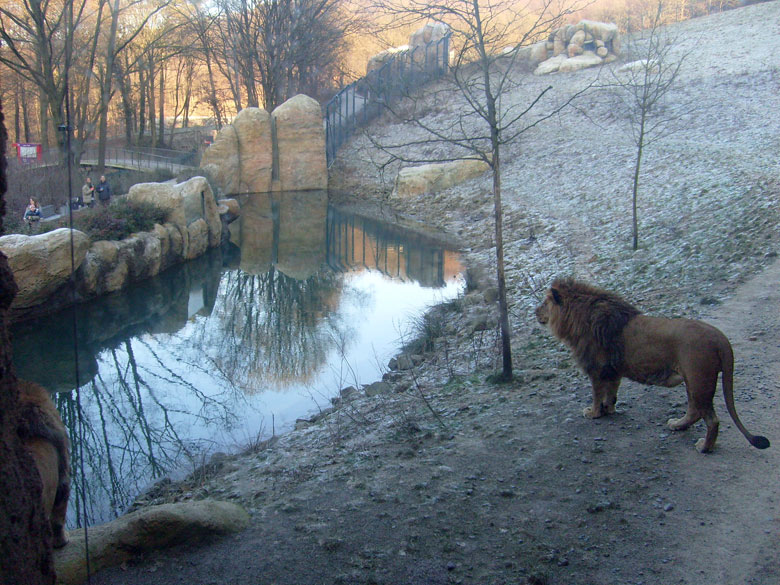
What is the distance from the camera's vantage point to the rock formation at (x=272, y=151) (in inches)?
1375

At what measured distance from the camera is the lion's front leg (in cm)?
656

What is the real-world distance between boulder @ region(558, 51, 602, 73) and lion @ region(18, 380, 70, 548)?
37.3 metres

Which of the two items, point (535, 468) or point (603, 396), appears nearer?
point (535, 468)

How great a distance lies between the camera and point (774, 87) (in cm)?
2455

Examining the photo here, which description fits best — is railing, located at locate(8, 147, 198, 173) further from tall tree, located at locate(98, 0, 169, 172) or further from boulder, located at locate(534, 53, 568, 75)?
boulder, located at locate(534, 53, 568, 75)

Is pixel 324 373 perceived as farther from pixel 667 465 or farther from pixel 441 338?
pixel 667 465

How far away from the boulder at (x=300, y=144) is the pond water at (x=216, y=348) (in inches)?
575

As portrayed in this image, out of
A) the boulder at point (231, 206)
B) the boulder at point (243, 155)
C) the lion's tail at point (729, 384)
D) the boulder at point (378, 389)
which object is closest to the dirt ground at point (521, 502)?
the lion's tail at point (729, 384)

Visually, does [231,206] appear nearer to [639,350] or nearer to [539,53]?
[539,53]

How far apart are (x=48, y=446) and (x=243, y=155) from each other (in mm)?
32640

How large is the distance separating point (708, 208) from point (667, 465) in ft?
35.0

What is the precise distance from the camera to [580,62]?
3772 centimetres

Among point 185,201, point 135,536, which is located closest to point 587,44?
point 185,201

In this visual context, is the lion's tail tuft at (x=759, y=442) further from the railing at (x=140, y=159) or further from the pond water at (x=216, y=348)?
the railing at (x=140, y=159)
